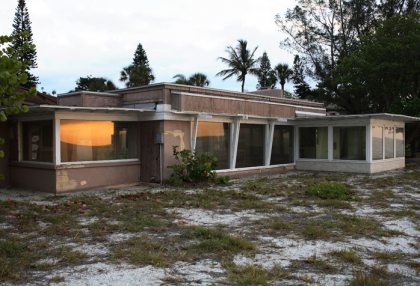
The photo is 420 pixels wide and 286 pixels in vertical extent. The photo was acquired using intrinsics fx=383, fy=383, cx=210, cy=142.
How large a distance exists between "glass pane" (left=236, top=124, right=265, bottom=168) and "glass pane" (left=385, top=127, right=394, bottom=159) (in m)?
6.10

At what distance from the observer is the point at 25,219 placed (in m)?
7.55

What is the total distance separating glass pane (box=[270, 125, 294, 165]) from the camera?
57.6ft

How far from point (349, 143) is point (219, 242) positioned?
1268 centimetres

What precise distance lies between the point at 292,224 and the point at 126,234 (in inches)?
121

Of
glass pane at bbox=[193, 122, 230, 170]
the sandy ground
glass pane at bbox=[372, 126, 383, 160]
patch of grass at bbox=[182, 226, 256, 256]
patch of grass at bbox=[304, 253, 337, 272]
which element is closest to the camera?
the sandy ground

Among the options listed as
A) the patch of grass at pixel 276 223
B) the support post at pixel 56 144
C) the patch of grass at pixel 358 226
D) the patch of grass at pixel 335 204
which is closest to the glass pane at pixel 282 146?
the patch of grass at pixel 335 204

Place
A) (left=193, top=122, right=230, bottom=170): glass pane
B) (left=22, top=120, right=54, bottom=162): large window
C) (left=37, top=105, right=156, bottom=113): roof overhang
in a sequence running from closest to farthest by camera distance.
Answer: (left=37, top=105, right=156, bottom=113): roof overhang
(left=22, top=120, right=54, bottom=162): large window
(left=193, top=122, right=230, bottom=170): glass pane

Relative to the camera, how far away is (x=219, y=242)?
5.90 meters

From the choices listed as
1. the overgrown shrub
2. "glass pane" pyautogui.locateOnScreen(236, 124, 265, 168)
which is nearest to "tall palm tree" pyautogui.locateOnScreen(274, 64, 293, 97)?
"glass pane" pyautogui.locateOnScreen(236, 124, 265, 168)

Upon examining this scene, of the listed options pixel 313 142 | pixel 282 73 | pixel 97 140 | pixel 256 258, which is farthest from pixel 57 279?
pixel 282 73

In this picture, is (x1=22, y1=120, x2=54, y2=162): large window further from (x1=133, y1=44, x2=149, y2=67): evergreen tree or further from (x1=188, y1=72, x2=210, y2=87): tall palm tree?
(x1=133, y1=44, x2=149, y2=67): evergreen tree

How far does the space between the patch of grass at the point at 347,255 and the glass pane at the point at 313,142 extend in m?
12.7

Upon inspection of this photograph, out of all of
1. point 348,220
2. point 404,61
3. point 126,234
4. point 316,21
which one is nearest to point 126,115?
point 126,234

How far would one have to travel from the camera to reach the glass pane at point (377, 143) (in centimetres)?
1683
